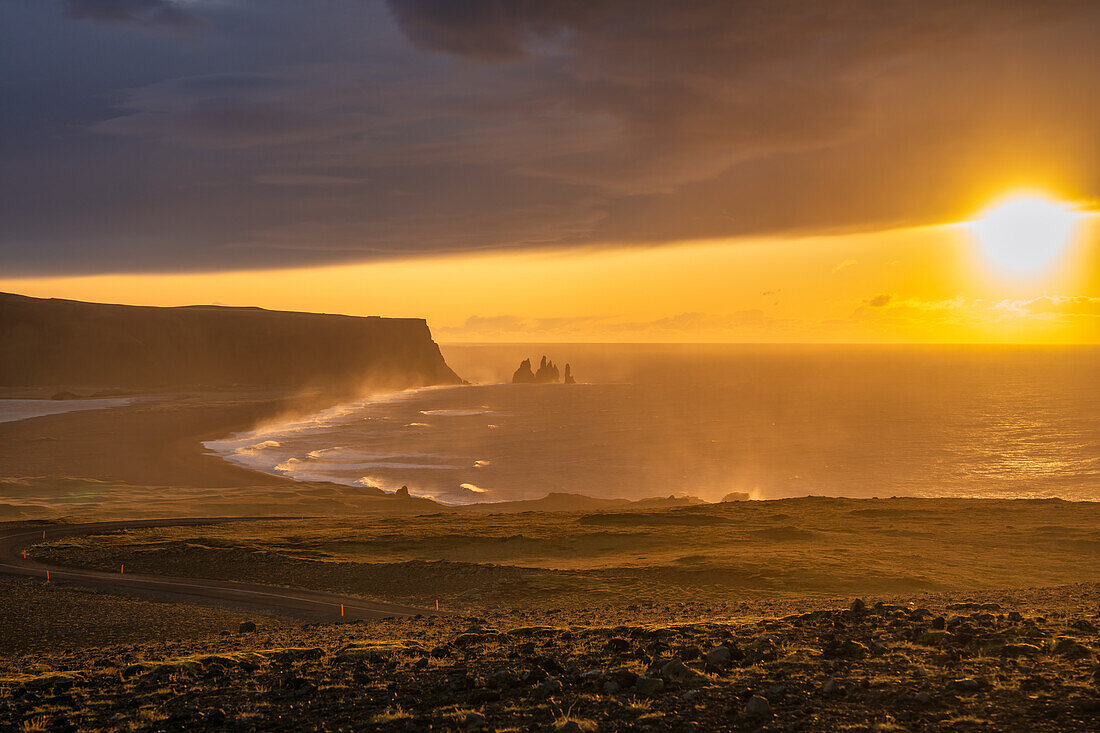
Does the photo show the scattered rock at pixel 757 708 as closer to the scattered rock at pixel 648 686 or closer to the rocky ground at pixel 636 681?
the rocky ground at pixel 636 681

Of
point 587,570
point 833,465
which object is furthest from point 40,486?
point 833,465

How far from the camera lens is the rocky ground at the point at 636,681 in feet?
41.8

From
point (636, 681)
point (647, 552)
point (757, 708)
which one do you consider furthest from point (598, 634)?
point (647, 552)

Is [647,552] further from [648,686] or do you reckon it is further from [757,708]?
[757,708]

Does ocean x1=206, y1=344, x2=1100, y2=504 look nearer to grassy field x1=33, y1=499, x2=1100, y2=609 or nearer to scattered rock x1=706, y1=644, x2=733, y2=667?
grassy field x1=33, y1=499, x2=1100, y2=609

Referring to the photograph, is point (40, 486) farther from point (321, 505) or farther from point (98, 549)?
point (98, 549)

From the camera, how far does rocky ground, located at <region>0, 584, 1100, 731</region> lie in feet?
41.8

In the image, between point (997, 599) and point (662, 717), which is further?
point (997, 599)

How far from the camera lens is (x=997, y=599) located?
2608cm

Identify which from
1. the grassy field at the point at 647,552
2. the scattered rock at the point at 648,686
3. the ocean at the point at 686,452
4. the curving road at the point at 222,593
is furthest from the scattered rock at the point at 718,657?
the ocean at the point at 686,452

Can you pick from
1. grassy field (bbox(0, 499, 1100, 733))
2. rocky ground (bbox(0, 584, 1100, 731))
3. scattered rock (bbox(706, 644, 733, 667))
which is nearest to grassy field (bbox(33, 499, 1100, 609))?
grassy field (bbox(0, 499, 1100, 733))

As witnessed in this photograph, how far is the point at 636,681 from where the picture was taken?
14469mm

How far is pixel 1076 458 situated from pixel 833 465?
36270mm

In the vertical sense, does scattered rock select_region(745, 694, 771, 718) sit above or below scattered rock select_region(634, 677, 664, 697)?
above
